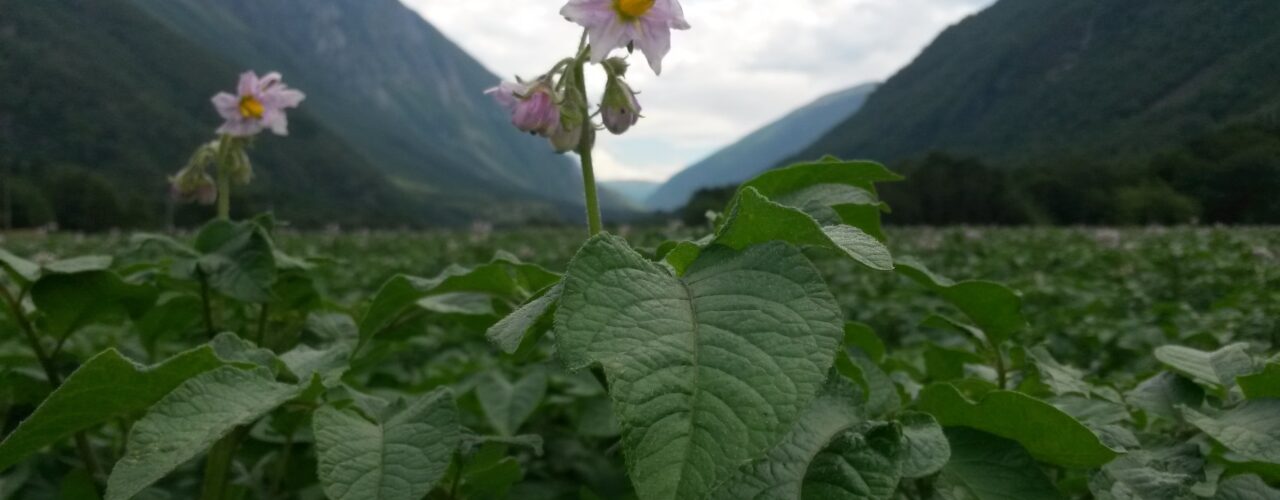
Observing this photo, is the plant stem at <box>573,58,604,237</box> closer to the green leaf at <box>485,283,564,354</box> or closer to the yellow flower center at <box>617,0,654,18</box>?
the yellow flower center at <box>617,0,654,18</box>

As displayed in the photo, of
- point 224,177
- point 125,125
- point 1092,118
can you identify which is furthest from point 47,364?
point 125,125

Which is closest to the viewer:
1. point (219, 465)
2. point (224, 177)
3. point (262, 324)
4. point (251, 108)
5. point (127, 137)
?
point (219, 465)

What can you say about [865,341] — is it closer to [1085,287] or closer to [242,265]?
[242,265]

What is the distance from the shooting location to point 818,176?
127 cm

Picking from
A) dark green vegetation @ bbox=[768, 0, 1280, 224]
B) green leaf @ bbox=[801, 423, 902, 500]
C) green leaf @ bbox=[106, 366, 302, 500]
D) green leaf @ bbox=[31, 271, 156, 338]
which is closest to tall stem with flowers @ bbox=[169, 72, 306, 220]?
green leaf @ bbox=[31, 271, 156, 338]

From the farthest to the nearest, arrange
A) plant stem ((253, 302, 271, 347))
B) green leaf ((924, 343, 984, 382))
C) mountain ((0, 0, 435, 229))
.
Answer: mountain ((0, 0, 435, 229)) → plant stem ((253, 302, 271, 347)) → green leaf ((924, 343, 984, 382))

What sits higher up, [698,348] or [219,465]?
[698,348]

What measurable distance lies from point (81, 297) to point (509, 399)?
81 cm

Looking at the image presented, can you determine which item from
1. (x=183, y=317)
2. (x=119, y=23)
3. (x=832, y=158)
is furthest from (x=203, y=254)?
(x=119, y=23)

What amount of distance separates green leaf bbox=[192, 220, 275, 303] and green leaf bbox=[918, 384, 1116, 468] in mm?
1146

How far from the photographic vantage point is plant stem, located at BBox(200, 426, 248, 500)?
118 centimetres

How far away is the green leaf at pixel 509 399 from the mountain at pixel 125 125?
2098 inches

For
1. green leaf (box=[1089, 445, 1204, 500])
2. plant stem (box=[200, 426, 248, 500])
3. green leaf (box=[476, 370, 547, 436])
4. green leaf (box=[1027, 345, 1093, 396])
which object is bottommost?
green leaf (box=[476, 370, 547, 436])

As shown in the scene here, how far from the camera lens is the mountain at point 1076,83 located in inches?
695
